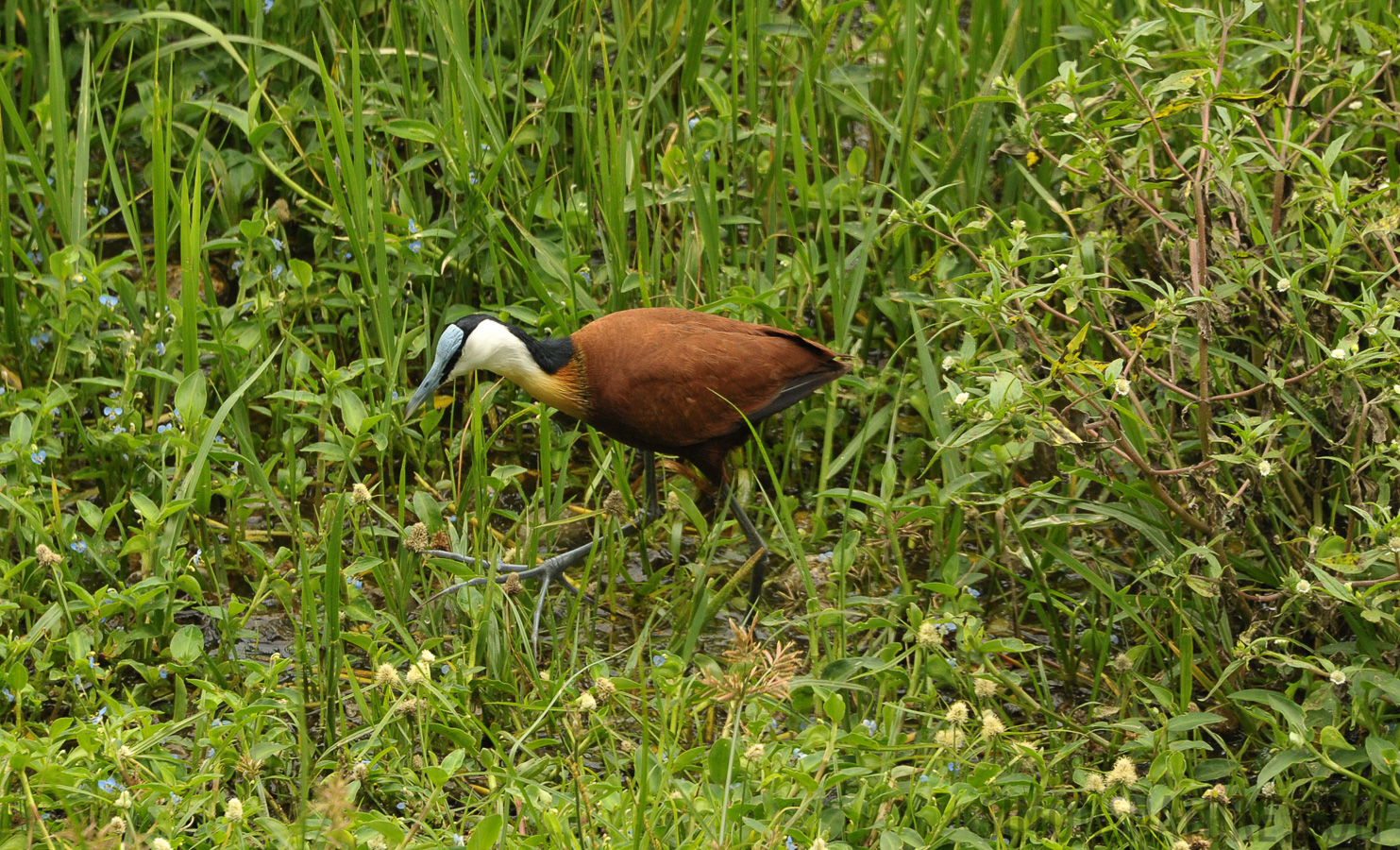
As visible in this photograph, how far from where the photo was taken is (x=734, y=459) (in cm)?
383

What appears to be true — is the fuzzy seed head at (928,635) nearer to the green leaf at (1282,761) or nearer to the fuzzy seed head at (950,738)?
the fuzzy seed head at (950,738)

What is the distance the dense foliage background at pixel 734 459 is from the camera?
2.60 m

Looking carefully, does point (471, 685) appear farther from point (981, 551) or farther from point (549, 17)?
point (549, 17)

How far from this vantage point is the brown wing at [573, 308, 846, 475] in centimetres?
330

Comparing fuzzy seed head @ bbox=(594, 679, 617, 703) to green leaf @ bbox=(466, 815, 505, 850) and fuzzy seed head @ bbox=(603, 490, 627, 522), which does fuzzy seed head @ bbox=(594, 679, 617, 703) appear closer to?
green leaf @ bbox=(466, 815, 505, 850)

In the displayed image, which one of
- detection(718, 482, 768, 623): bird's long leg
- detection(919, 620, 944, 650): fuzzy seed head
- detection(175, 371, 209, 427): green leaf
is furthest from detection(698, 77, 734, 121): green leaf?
detection(919, 620, 944, 650): fuzzy seed head

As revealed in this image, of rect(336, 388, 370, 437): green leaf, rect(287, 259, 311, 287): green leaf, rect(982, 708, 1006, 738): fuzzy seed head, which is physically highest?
rect(287, 259, 311, 287): green leaf

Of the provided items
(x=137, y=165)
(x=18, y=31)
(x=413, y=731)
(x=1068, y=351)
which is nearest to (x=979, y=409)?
(x=1068, y=351)

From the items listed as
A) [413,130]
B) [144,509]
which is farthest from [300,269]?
[144,509]

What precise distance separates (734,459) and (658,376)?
0.59 m

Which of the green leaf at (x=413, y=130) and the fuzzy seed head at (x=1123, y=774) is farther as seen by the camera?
the green leaf at (x=413, y=130)

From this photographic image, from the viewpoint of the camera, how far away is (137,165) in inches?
173

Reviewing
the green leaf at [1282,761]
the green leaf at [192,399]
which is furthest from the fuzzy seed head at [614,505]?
the green leaf at [1282,761]

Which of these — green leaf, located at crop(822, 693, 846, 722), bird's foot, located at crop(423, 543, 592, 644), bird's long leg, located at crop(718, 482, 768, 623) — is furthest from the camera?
bird's long leg, located at crop(718, 482, 768, 623)
